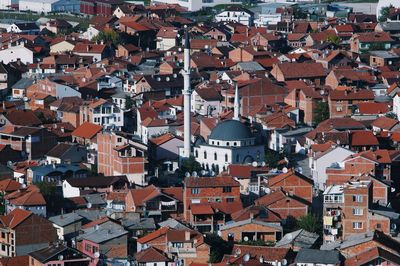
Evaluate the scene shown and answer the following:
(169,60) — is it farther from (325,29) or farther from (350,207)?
(350,207)

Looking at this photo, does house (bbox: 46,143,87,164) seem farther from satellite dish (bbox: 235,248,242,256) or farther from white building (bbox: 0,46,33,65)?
white building (bbox: 0,46,33,65)

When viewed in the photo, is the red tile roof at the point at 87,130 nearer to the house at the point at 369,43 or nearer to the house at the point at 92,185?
the house at the point at 92,185

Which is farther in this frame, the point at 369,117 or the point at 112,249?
the point at 369,117

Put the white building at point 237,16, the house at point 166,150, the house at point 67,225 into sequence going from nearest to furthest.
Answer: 1. the house at point 67,225
2. the house at point 166,150
3. the white building at point 237,16

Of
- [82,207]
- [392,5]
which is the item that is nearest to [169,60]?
[392,5]

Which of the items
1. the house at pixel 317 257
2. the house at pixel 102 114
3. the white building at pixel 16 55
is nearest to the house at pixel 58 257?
the house at pixel 317 257

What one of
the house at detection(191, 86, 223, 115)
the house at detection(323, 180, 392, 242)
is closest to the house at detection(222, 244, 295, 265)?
the house at detection(323, 180, 392, 242)

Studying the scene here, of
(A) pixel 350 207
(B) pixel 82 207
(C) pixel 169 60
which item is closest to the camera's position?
(A) pixel 350 207
